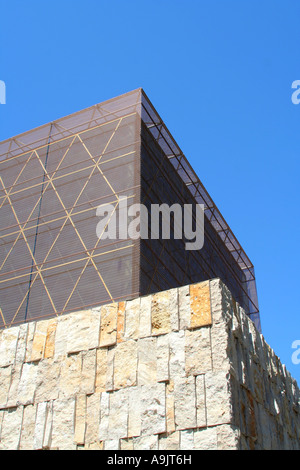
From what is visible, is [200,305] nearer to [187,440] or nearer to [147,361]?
[147,361]

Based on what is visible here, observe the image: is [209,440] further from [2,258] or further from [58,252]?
[2,258]

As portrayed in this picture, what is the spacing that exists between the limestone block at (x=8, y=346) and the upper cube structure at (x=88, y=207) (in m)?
4.86

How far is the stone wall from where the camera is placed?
827 centimetres

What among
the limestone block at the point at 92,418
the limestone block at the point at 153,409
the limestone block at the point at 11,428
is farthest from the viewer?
the limestone block at the point at 11,428

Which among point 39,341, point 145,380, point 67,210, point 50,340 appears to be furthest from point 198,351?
point 67,210

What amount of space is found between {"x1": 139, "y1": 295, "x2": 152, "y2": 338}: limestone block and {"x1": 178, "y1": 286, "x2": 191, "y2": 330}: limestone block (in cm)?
54

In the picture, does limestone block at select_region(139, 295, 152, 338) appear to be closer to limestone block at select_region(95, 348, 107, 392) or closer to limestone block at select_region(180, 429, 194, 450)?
limestone block at select_region(95, 348, 107, 392)

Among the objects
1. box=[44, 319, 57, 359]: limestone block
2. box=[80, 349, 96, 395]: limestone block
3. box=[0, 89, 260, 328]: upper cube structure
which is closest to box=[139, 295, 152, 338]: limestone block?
box=[80, 349, 96, 395]: limestone block

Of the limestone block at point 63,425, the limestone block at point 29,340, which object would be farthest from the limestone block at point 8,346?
the limestone block at point 63,425

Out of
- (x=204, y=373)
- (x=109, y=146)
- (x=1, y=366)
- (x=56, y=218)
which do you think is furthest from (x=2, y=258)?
(x=204, y=373)

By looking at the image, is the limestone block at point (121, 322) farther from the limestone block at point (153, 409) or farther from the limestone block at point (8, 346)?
the limestone block at point (8, 346)

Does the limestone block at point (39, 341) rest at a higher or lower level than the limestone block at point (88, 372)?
higher

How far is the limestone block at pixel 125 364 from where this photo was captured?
898cm

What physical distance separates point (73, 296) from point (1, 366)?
241 inches
